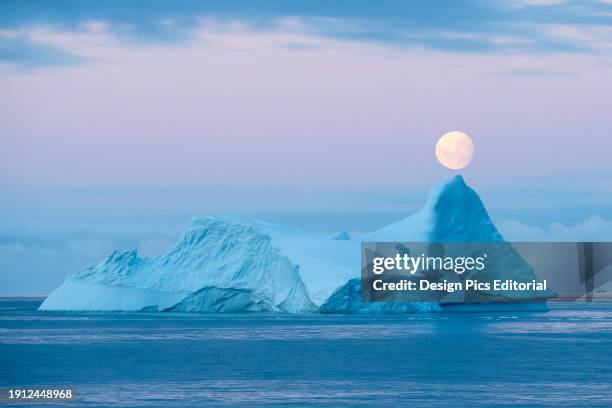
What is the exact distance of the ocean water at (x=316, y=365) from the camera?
85.8ft

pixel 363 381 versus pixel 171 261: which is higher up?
pixel 171 261

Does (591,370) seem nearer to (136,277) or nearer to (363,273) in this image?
(363,273)

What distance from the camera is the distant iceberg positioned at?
57.3m

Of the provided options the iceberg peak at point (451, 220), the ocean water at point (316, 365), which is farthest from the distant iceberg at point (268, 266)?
the ocean water at point (316, 365)

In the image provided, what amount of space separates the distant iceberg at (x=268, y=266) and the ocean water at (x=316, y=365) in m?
2.36

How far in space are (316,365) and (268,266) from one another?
2462 centimetres

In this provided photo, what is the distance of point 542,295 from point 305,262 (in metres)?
16.4

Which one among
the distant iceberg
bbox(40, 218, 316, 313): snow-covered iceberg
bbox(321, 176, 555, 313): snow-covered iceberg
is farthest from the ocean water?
bbox(321, 176, 555, 313): snow-covered iceberg

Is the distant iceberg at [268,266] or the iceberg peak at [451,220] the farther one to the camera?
the iceberg peak at [451,220]

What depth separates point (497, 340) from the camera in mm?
47094

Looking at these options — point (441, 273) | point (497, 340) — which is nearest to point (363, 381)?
point (497, 340)

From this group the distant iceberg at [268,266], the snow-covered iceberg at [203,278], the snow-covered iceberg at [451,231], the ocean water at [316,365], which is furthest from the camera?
the snow-covered iceberg at [203,278]

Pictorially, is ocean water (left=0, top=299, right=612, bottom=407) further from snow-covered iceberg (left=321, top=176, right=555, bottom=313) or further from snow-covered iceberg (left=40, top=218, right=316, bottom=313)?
snow-covered iceberg (left=321, top=176, right=555, bottom=313)

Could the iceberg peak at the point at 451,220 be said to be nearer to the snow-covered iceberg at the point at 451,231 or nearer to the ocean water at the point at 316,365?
the snow-covered iceberg at the point at 451,231
